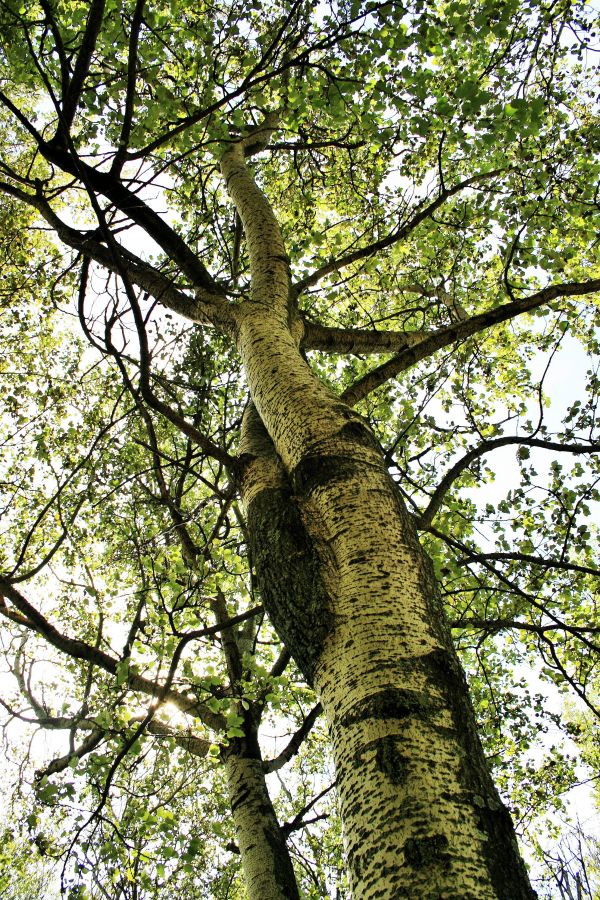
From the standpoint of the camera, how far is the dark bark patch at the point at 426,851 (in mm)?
1118

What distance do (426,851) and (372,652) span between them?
0.49 meters

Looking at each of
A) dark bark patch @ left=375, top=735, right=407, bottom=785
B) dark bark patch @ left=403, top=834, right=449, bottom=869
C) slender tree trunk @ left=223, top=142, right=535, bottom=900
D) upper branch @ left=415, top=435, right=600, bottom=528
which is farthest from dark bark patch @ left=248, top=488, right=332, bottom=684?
upper branch @ left=415, top=435, right=600, bottom=528

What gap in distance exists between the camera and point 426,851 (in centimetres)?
113

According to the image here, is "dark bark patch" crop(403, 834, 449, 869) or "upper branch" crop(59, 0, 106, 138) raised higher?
"upper branch" crop(59, 0, 106, 138)

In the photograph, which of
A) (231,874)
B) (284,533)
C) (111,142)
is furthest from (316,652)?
(231,874)

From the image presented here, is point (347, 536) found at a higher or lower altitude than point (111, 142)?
lower

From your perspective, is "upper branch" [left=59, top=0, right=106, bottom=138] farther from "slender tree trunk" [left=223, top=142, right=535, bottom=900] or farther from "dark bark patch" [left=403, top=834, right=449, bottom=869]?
"dark bark patch" [left=403, top=834, right=449, bottom=869]

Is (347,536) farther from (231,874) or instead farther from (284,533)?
(231,874)

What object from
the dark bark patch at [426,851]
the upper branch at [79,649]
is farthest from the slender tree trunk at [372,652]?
the upper branch at [79,649]

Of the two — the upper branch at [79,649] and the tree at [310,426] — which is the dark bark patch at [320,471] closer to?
the tree at [310,426]

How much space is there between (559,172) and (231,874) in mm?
9272

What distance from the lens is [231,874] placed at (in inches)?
277

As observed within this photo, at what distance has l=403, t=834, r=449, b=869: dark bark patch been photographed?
3.67 feet

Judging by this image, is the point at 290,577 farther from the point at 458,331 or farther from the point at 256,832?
the point at 256,832
